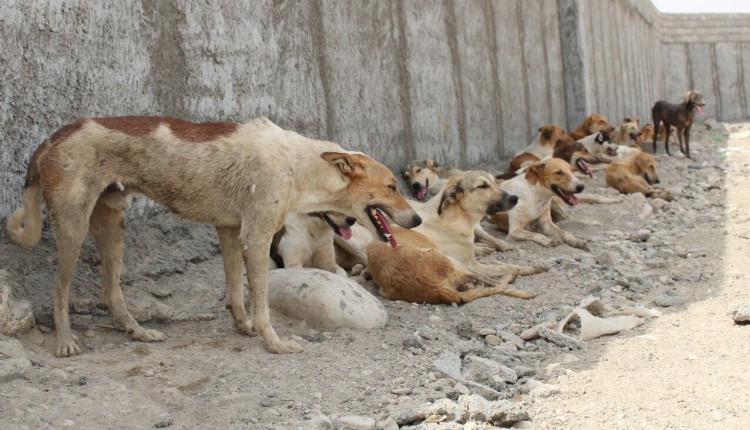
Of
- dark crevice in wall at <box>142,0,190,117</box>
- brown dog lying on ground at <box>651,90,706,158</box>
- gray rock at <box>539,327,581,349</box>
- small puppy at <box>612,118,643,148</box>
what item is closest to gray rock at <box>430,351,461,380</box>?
gray rock at <box>539,327,581,349</box>

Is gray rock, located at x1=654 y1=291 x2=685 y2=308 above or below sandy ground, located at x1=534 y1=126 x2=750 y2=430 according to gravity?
below

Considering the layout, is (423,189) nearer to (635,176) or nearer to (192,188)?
(635,176)

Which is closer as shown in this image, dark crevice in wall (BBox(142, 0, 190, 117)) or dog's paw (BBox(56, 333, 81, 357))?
dog's paw (BBox(56, 333, 81, 357))

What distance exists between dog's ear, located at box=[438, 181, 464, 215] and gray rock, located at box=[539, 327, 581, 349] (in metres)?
2.62

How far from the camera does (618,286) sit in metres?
6.24

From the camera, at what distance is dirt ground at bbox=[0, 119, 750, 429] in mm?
3574

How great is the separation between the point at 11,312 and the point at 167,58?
2.27m

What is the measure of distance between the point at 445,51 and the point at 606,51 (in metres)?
8.03

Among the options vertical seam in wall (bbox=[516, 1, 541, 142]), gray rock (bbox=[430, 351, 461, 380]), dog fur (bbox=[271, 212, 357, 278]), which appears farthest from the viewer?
vertical seam in wall (bbox=[516, 1, 541, 142])

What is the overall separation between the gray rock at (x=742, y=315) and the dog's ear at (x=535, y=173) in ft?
12.9

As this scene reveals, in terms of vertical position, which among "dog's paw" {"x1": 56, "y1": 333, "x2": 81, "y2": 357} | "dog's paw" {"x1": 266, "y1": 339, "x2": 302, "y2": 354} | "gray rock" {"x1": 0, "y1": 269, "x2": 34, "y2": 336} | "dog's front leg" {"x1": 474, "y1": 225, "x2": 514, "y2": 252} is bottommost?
"dog's front leg" {"x1": 474, "y1": 225, "x2": 514, "y2": 252}

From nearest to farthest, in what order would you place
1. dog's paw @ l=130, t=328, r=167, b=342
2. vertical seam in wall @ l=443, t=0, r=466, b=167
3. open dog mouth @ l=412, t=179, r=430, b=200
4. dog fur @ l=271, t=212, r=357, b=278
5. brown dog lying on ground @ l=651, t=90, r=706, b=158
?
dog's paw @ l=130, t=328, r=167, b=342 < dog fur @ l=271, t=212, r=357, b=278 < open dog mouth @ l=412, t=179, r=430, b=200 < vertical seam in wall @ l=443, t=0, r=466, b=167 < brown dog lying on ground @ l=651, t=90, r=706, b=158

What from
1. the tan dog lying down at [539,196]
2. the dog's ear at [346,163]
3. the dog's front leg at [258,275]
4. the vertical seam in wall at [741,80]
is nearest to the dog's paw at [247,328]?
the dog's front leg at [258,275]

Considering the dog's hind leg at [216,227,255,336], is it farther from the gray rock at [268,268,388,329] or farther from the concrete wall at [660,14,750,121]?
the concrete wall at [660,14,750,121]
